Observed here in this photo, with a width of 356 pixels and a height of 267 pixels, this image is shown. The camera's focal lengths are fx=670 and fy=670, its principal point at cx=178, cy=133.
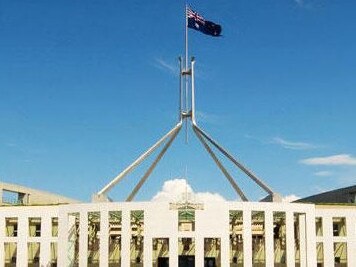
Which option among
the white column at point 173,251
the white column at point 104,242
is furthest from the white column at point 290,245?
the white column at point 104,242

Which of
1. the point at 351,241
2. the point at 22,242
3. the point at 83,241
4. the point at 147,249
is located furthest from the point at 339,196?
the point at 22,242

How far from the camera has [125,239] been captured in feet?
143

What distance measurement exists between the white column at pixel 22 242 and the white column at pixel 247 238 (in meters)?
17.1

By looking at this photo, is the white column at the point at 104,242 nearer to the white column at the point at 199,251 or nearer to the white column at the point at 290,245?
the white column at the point at 199,251

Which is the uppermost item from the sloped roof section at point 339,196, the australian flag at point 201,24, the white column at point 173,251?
the australian flag at point 201,24

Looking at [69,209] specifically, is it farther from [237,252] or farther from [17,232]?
[237,252]

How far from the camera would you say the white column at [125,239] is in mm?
43688

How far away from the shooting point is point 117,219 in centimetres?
4759

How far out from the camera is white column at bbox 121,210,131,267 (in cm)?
4369

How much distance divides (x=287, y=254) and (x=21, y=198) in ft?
119

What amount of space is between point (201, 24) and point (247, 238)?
17.2 meters

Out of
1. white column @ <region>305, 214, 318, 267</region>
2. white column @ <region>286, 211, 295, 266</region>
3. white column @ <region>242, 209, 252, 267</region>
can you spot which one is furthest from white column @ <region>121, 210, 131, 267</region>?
white column @ <region>305, 214, 318, 267</region>

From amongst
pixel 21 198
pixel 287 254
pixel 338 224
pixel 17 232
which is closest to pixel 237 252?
pixel 287 254

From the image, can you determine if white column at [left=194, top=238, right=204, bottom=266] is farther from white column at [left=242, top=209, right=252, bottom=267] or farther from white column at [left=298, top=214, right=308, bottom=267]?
white column at [left=298, top=214, right=308, bottom=267]
